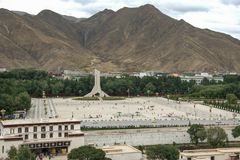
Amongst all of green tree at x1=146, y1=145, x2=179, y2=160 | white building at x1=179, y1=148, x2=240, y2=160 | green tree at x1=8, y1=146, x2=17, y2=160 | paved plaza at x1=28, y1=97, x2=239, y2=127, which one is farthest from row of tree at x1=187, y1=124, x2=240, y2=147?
green tree at x1=8, y1=146, x2=17, y2=160

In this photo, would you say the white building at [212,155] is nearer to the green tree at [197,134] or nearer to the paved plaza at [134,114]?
the green tree at [197,134]

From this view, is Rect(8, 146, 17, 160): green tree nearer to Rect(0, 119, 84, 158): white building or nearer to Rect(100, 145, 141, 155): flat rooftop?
Rect(0, 119, 84, 158): white building

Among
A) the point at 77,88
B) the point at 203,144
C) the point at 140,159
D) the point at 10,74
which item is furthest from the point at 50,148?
the point at 10,74

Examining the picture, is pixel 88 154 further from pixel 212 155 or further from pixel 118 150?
pixel 212 155

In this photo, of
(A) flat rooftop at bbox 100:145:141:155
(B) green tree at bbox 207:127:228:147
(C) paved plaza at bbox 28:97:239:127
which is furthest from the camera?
(C) paved plaza at bbox 28:97:239:127

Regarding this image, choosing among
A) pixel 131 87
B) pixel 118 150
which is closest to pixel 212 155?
pixel 118 150

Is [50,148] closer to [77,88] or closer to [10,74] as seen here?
[77,88]
